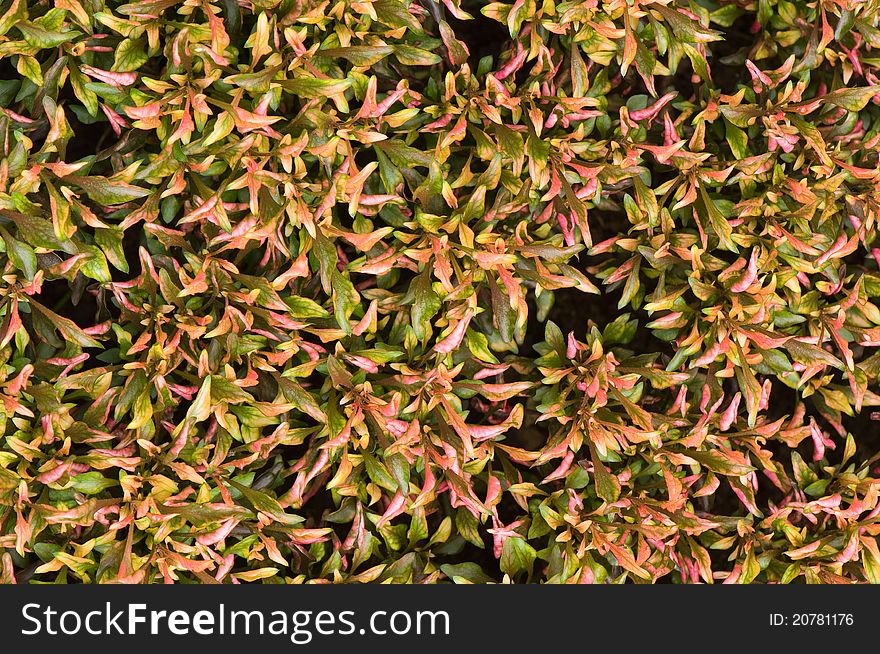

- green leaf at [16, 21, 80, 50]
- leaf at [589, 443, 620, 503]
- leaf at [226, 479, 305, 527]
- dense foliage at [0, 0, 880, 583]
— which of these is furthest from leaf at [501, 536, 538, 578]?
green leaf at [16, 21, 80, 50]

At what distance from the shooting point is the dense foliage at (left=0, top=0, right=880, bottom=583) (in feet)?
5.12

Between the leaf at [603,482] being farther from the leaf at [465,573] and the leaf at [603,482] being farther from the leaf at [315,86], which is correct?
the leaf at [315,86]

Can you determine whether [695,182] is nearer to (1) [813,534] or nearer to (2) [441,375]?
(2) [441,375]

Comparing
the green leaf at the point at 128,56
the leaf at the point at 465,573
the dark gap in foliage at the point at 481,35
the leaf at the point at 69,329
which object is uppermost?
the dark gap in foliage at the point at 481,35

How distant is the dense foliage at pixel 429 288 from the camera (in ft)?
5.12

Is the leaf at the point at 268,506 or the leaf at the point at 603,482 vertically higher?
the leaf at the point at 603,482

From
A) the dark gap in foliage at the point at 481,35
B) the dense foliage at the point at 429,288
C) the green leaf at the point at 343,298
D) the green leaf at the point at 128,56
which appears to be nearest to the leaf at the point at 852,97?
the dense foliage at the point at 429,288

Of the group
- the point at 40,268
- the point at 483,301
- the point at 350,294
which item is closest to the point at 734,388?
the point at 483,301

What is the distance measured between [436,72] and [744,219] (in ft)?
2.55

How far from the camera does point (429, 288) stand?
162 centimetres

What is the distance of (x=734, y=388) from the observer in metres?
1.86

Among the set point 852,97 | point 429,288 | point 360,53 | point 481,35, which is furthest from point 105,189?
point 852,97

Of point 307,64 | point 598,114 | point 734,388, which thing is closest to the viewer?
point 307,64

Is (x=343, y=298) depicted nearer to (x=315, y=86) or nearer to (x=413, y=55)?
(x=315, y=86)
